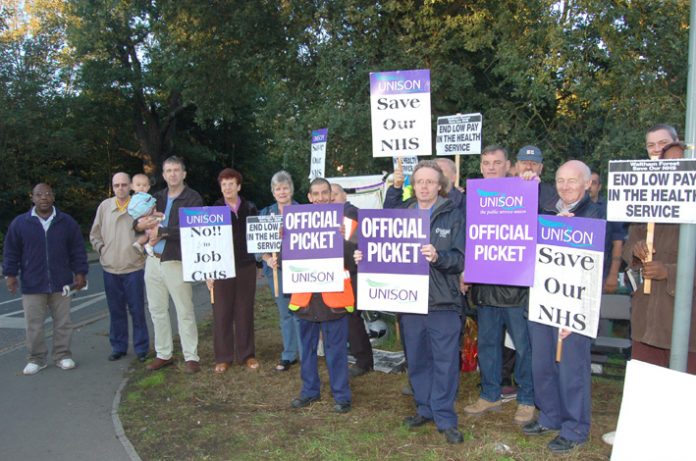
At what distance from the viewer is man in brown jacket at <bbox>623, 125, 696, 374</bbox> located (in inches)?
175

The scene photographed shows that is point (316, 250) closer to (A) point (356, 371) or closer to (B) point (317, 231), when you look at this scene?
(B) point (317, 231)

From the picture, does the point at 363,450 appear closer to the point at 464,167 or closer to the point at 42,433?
the point at 42,433

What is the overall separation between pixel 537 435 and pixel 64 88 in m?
32.4

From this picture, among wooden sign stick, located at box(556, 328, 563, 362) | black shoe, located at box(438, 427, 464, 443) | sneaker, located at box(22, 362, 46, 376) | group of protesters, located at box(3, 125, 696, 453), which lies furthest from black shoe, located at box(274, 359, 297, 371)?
wooden sign stick, located at box(556, 328, 563, 362)

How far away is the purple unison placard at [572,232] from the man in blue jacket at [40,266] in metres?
5.42

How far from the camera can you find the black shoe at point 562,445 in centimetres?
449

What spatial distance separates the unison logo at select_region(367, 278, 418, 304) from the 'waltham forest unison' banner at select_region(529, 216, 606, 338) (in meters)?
0.91

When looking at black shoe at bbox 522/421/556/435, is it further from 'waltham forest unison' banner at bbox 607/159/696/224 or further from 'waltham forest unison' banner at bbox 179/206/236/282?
'waltham forest unison' banner at bbox 179/206/236/282

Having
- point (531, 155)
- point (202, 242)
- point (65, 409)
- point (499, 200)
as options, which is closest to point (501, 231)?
point (499, 200)

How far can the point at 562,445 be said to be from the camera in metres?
4.50

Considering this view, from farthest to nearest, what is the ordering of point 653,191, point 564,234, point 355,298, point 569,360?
point 355,298 → point 569,360 → point 564,234 → point 653,191

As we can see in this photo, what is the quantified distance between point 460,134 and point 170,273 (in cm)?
399

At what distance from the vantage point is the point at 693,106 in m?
3.84

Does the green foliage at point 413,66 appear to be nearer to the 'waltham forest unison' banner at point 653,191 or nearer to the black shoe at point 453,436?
the 'waltham forest unison' banner at point 653,191
